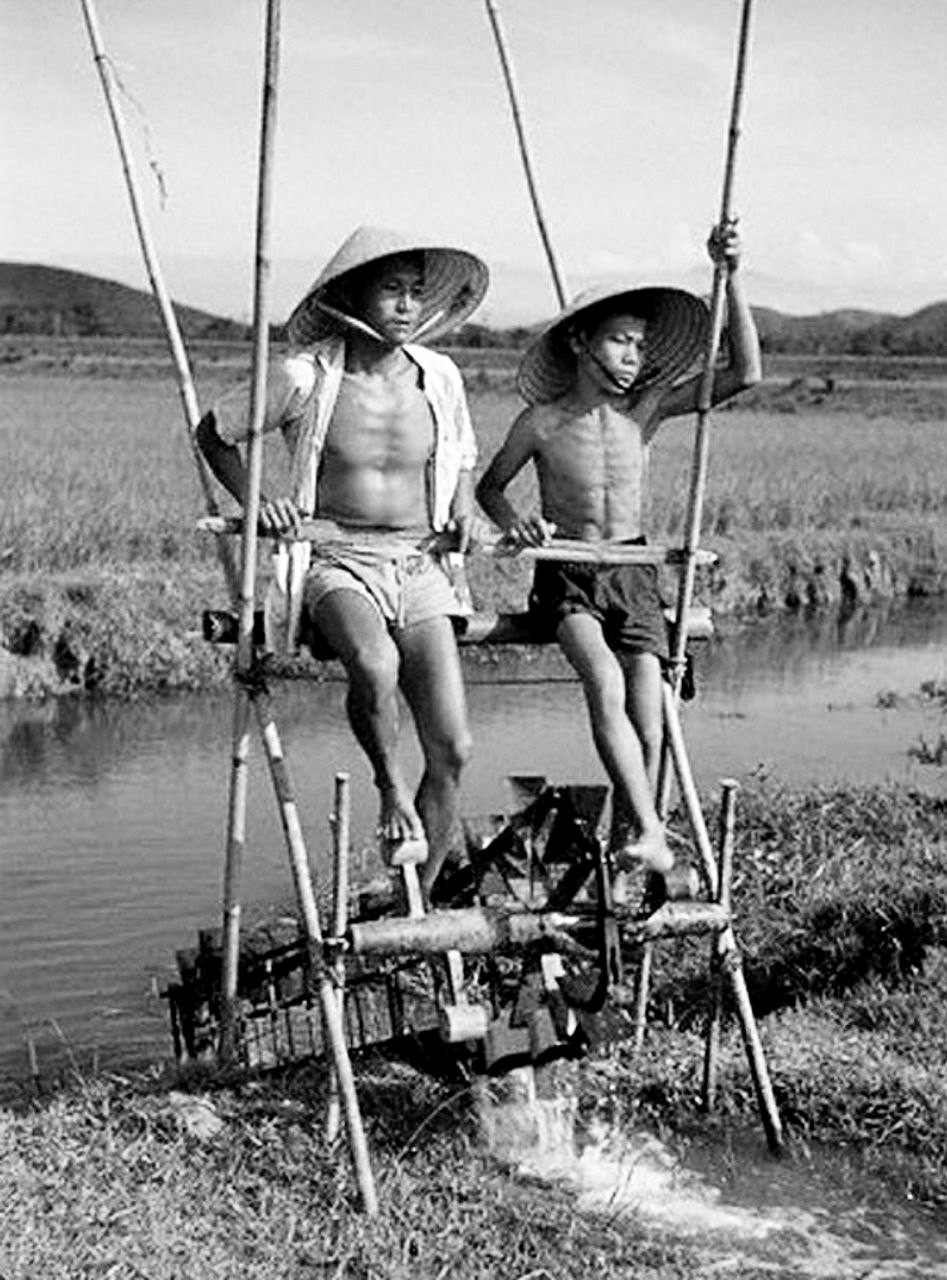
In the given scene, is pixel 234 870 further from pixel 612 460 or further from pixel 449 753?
pixel 612 460

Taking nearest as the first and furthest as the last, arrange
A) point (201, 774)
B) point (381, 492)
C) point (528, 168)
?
point (381, 492), point (528, 168), point (201, 774)

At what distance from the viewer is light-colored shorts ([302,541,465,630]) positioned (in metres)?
4.35

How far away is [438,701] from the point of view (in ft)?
14.4

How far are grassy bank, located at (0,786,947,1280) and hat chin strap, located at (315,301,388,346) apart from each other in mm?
1716

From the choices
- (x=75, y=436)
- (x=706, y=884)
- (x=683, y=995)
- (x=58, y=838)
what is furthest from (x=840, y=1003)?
(x=75, y=436)

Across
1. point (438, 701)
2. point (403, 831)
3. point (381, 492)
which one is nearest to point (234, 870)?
Answer: point (403, 831)

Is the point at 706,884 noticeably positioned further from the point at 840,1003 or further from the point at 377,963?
the point at 377,963

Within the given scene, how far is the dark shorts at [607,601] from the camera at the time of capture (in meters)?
4.59

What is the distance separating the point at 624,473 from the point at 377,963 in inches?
77.0

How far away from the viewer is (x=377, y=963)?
5988 mm

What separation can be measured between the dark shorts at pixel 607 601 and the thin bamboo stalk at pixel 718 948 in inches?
15.4

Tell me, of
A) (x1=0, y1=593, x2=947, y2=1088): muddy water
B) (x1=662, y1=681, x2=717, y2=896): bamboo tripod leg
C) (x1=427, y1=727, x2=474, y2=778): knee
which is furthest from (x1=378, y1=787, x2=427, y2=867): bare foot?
(x1=0, y1=593, x2=947, y2=1088): muddy water

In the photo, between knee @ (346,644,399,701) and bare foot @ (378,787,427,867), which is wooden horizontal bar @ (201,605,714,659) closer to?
knee @ (346,644,399,701)

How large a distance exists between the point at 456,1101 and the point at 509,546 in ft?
4.15
